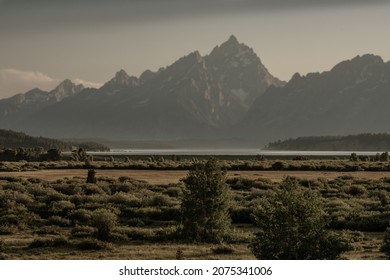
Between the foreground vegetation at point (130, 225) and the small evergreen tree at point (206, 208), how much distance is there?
541 millimetres

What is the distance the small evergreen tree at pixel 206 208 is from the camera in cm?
3152

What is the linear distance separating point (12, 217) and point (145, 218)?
8.98 m

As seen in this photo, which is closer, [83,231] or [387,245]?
[387,245]

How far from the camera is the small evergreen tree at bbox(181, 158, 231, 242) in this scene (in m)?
31.5

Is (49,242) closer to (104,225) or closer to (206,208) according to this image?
(104,225)

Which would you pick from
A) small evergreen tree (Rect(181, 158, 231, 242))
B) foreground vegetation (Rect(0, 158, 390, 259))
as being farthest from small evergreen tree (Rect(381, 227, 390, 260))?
small evergreen tree (Rect(181, 158, 231, 242))

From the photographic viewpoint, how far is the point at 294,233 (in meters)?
20.5

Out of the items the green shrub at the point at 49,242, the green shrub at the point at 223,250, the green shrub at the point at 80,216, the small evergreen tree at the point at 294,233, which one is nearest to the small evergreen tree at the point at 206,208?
the green shrub at the point at 223,250

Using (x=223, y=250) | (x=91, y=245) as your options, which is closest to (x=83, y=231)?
(x=91, y=245)

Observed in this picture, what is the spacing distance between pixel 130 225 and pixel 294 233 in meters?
21.4

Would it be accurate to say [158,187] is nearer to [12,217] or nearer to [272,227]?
[12,217]

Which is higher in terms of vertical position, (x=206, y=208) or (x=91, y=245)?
(x=206, y=208)

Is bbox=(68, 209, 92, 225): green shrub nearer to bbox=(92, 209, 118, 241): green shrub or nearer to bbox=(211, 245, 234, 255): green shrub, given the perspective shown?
bbox=(92, 209, 118, 241): green shrub
